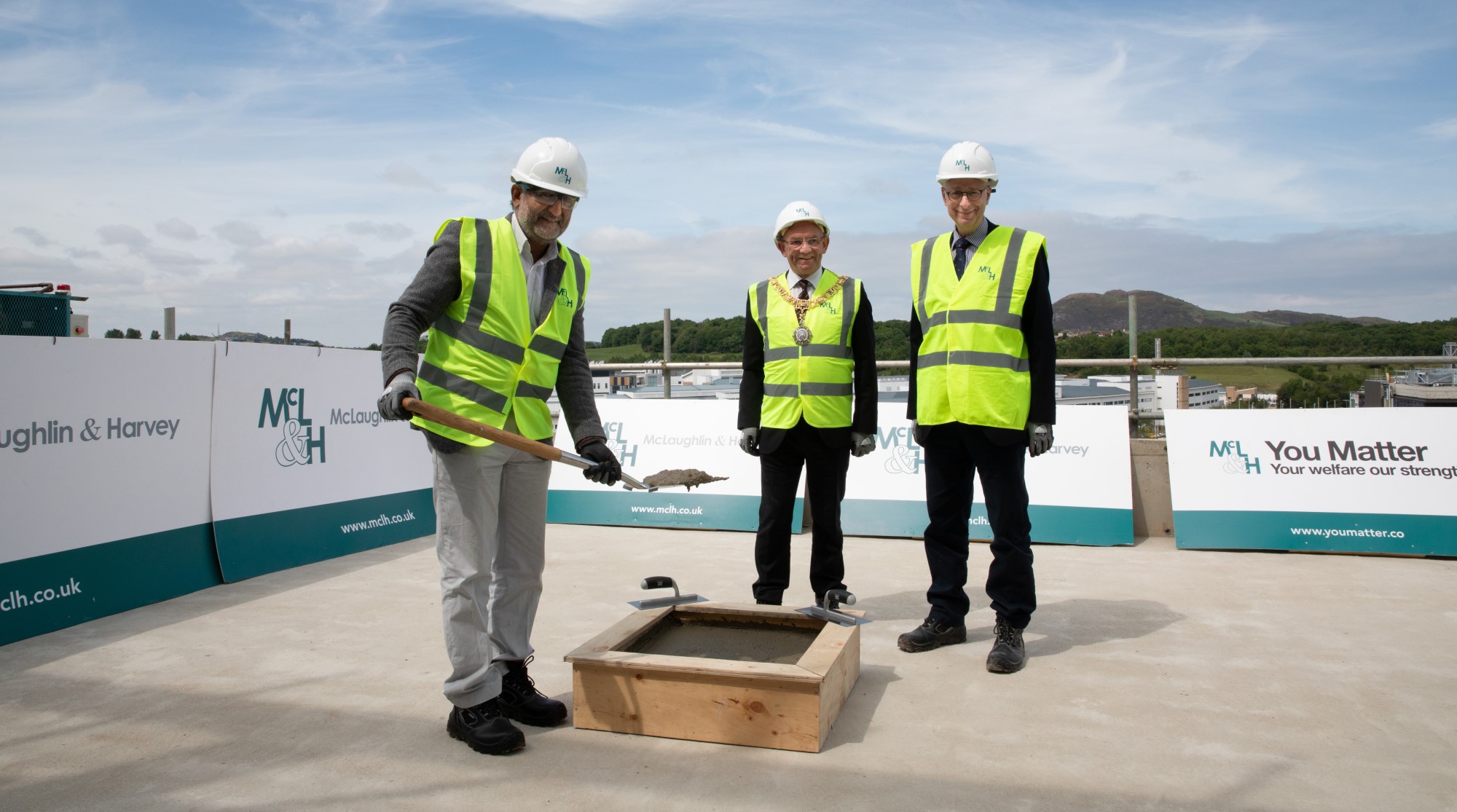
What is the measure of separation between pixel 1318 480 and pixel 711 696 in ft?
17.8

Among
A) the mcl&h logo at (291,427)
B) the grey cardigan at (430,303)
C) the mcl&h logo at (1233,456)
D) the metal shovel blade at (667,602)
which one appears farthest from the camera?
the mcl&h logo at (1233,456)

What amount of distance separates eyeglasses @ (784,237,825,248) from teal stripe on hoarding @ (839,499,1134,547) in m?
2.89

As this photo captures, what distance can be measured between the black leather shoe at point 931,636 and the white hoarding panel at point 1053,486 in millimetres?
2571

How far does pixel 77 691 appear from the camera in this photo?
12.0 ft

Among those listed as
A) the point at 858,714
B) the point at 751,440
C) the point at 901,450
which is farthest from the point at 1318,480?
the point at 858,714

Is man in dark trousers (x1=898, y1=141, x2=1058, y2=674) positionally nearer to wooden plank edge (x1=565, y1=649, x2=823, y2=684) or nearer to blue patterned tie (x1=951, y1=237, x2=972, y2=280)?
blue patterned tie (x1=951, y1=237, x2=972, y2=280)

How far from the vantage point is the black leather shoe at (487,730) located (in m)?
3.00

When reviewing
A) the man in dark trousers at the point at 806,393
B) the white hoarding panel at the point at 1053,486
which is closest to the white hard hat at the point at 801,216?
the man in dark trousers at the point at 806,393

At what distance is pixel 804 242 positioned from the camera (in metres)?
4.51

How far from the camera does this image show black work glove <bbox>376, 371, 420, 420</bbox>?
278 cm

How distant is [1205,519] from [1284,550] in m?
0.53

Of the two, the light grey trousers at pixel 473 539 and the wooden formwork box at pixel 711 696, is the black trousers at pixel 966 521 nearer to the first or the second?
the wooden formwork box at pixel 711 696

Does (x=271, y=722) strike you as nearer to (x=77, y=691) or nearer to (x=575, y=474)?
(x=77, y=691)

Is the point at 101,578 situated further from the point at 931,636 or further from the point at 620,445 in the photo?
A: the point at 931,636
